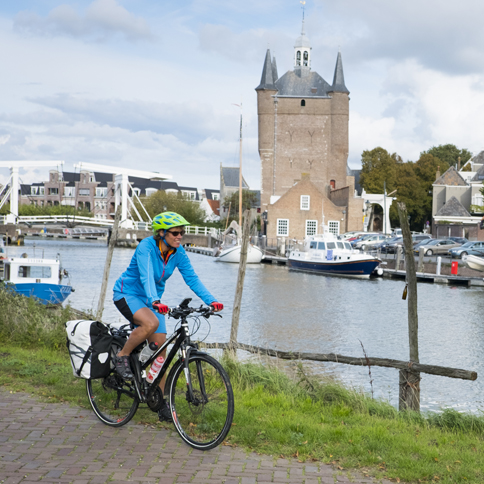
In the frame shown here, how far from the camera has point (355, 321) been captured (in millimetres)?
23031

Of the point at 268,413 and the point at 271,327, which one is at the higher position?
the point at 268,413

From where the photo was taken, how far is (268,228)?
64125 mm

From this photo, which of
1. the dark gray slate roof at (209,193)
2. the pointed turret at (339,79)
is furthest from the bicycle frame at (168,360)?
the dark gray slate roof at (209,193)

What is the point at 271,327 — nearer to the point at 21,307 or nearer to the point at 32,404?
the point at 21,307

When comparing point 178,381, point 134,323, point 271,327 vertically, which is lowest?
point 271,327

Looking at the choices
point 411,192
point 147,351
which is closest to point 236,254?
point 411,192

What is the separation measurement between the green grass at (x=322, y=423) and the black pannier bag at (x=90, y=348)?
0.58m

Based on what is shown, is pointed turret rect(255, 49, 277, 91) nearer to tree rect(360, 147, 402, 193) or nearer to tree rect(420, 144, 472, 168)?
tree rect(360, 147, 402, 193)

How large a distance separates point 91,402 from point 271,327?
15592 mm

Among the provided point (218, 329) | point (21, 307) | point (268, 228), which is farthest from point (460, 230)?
point (21, 307)

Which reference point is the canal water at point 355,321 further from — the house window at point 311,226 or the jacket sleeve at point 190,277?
the house window at point 311,226

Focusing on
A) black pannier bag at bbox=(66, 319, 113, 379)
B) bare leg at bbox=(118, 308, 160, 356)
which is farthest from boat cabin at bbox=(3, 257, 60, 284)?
bare leg at bbox=(118, 308, 160, 356)

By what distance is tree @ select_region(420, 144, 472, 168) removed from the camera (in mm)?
87000

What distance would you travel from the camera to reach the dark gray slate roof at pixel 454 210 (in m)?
64.2
